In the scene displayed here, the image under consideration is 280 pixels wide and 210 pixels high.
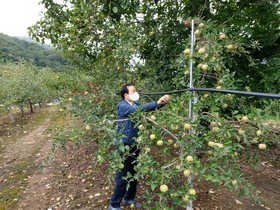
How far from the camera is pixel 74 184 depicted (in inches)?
127

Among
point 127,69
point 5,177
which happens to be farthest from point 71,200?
point 127,69

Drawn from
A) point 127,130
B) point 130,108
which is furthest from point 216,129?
point 127,130

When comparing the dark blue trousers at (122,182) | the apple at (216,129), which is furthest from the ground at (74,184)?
the apple at (216,129)

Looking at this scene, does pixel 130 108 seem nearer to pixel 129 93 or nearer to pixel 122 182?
pixel 129 93

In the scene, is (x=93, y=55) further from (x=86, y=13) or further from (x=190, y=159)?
(x=190, y=159)

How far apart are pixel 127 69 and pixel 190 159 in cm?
185

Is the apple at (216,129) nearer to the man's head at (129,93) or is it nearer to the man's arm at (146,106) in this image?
the man's arm at (146,106)

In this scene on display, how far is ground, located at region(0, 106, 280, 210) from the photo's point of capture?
2.67 m

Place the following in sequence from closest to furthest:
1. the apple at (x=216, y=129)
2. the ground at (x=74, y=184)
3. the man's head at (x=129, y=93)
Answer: the apple at (x=216, y=129)
the man's head at (x=129, y=93)
the ground at (x=74, y=184)

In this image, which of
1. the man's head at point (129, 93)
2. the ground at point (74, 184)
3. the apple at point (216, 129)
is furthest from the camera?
the ground at point (74, 184)

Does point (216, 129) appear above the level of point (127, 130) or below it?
above

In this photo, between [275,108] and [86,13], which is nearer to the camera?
[275,108]

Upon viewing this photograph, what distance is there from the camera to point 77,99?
2834mm

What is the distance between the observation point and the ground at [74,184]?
2.67 meters
